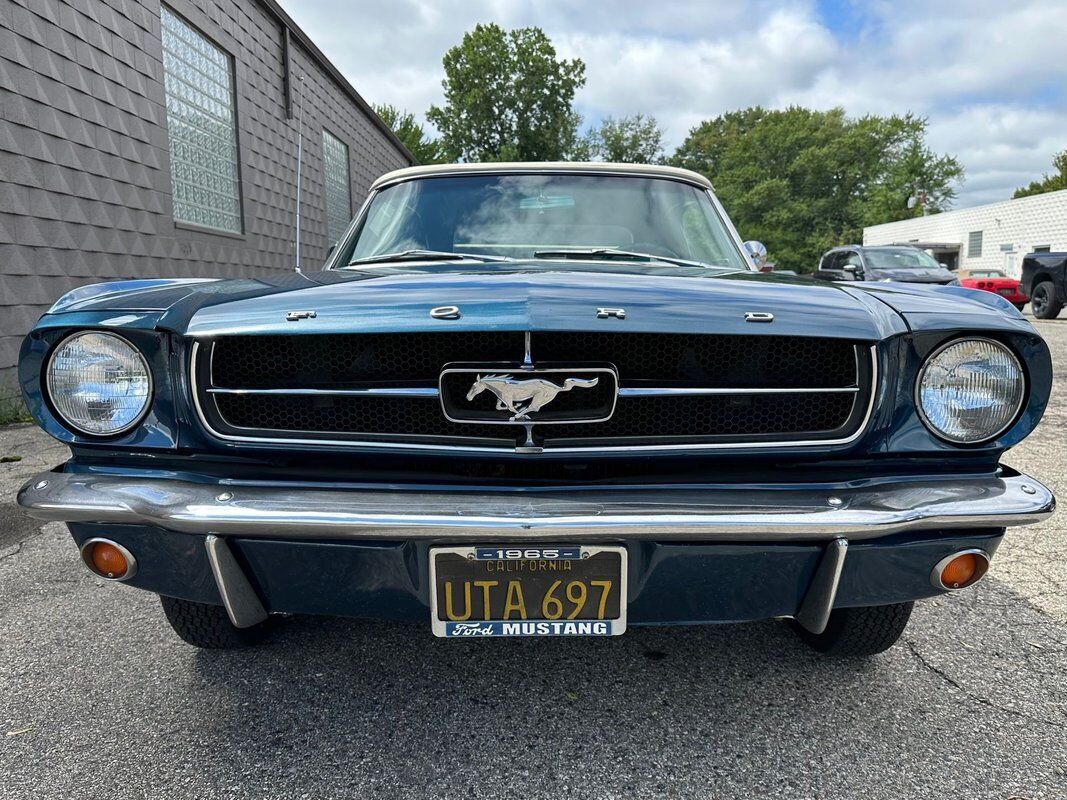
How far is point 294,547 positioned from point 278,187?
9.53 meters

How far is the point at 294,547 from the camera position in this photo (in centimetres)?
154

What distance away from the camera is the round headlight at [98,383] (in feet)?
5.42

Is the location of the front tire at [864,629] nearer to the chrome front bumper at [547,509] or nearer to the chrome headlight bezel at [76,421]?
the chrome front bumper at [547,509]

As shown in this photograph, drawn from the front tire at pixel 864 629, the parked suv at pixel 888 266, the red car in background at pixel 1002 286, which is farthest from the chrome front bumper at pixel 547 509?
the red car in background at pixel 1002 286

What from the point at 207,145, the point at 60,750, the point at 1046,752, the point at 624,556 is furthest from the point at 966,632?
the point at 207,145

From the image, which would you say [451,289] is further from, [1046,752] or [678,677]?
[1046,752]

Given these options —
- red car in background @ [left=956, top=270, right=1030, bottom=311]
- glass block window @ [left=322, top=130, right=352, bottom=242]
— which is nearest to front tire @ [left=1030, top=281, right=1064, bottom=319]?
red car in background @ [left=956, top=270, right=1030, bottom=311]

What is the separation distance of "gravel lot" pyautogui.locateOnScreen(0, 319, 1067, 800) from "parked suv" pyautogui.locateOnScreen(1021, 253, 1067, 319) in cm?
1463

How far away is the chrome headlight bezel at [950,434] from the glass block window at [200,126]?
7.11 m

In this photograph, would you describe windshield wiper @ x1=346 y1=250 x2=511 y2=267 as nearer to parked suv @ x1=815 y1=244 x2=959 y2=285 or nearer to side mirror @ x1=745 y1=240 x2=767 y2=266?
side mirror @ x1=745 y1=240 x2=767 y2=266

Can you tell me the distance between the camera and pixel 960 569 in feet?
5.31

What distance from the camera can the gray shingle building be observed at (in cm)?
502

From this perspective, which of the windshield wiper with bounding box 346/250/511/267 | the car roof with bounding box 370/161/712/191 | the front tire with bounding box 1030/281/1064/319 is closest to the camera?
the windshield wiper with bounding box 346/250/511/267

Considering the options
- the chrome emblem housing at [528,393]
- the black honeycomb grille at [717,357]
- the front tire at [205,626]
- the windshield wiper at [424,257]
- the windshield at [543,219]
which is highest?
the windshield at [543,219]
